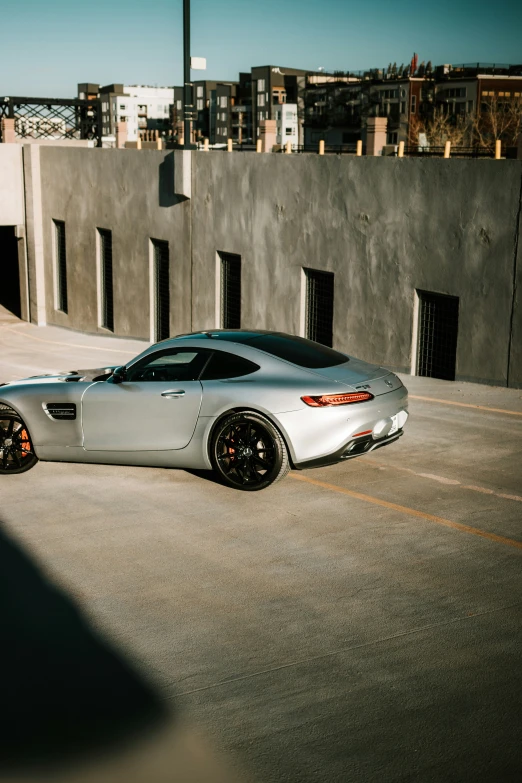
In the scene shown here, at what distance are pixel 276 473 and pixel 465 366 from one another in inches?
312

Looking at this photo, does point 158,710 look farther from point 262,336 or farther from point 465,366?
point 465,366

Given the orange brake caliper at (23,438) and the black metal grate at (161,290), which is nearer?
the orange brake caliper at (23,438)

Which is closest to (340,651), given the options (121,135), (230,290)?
(230,290)

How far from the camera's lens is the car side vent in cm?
953

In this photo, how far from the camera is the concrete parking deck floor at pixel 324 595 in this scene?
4730mm

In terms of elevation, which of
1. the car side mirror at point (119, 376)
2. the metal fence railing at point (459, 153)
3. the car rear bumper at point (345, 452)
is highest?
the metal fence railing at point (459, 153)

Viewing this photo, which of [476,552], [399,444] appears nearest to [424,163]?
[399,444]

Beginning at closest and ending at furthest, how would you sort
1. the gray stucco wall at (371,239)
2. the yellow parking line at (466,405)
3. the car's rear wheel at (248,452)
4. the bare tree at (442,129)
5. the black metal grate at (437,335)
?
the car's rear wheel at (248,452)
the yellow parking line at (466,405)
the gray stucco wall at (371,239)
the black metal grate at (437,335)
the bare tree at (442,129)

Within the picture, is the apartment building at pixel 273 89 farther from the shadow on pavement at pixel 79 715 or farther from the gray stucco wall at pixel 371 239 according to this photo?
the shadow on pavement at pixel 79 715

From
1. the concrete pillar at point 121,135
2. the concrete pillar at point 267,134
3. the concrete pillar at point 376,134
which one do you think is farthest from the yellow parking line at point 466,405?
the concrete pillar at point 121,135

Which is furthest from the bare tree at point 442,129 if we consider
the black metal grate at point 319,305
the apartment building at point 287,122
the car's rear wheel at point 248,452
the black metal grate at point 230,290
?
the car's rear wheel at point 248,452

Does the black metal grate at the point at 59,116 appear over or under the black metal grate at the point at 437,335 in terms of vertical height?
over

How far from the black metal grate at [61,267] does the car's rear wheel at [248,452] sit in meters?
21.6

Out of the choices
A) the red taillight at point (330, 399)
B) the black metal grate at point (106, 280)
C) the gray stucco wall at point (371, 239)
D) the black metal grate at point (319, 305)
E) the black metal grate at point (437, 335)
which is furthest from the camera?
the black metal grate at point (106, 280)
